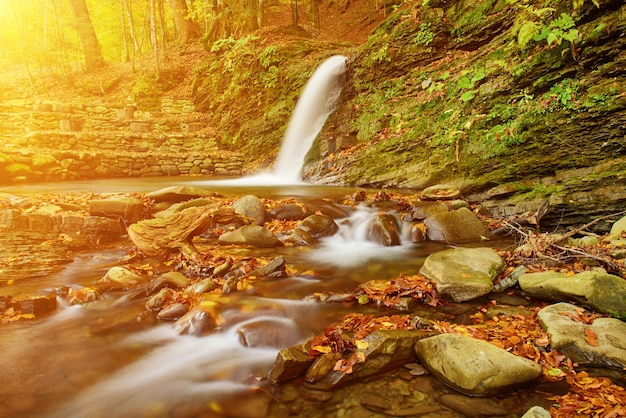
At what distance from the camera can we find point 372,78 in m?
12.4

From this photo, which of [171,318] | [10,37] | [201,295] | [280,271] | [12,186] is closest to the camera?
[171,318]

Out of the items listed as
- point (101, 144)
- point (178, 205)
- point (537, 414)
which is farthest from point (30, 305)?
point (101, 144)

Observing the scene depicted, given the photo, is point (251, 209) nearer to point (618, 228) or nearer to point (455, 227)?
point (455, 227)

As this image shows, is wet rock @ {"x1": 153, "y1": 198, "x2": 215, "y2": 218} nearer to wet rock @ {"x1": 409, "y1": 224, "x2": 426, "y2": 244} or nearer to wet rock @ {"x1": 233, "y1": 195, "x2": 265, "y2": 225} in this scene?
wet rock @ {"x1": 233, "y1": 195, "x2": 265, "y2": 225}

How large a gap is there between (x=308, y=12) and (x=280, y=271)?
2615 cm

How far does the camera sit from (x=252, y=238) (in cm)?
614

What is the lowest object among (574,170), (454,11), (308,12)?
(574,170)

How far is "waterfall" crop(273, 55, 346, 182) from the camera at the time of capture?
13.6 metres

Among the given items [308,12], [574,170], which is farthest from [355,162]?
[308,12]

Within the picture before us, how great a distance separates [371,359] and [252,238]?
3858mm

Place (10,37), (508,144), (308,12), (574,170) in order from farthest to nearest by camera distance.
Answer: (10,37) < (308,12) < (508,144) < (574,170)

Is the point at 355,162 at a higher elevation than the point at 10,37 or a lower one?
lower

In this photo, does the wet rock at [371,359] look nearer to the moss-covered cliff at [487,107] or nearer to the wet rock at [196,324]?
the wet rock at [196,324]

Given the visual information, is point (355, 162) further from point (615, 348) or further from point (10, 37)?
point (10, 37)
